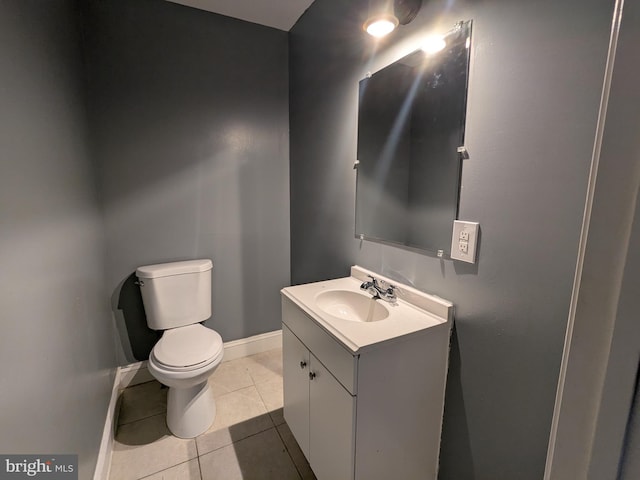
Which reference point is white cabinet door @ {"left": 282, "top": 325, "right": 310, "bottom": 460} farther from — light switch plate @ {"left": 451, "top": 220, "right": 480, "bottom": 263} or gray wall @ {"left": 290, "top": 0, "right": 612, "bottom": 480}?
light switch plate @ {"left": 451, "top": 220, "right": 480, "bottom": 263}

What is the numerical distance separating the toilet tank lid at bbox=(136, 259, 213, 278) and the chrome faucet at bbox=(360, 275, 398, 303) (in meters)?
1.12

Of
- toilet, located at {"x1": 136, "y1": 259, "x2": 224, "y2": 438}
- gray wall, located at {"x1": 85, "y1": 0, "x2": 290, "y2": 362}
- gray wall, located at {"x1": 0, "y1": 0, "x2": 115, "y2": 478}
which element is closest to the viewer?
gray wall, located at {"x1": 0, "y1": 0, "x2": 115, "y2": 478}

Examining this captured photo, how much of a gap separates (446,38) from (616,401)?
1153 mm

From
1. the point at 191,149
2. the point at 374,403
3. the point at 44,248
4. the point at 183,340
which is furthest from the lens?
the point at 191,149

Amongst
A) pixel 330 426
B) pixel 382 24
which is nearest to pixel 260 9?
pixel 382 24

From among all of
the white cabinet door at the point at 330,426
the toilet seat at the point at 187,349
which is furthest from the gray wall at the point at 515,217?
the toilet seat at the point at 187,349

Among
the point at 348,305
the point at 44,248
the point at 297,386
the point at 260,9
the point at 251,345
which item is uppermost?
the point at 260,9

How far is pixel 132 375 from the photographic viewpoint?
6.64 feet

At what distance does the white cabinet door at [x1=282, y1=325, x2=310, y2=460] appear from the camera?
1.28 metres

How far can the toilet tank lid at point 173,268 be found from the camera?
180 centimetres

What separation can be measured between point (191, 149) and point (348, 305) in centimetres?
149

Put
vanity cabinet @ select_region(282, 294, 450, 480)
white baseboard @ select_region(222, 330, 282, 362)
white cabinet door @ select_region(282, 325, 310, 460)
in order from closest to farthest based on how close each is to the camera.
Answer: vanity cabinet @ select_region(282, 294, 450, 480) → white cabinet door @ select_region(282, 325, 310, 460) → white baseboard @ select_region(222, 330, 282, 362)

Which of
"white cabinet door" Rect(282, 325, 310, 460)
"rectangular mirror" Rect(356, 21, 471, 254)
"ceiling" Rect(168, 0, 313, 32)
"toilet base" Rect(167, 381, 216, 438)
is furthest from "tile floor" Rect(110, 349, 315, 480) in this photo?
"ceiling" Rect(168, 0, 313, 32)

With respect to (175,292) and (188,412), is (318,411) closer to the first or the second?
(188,412)
